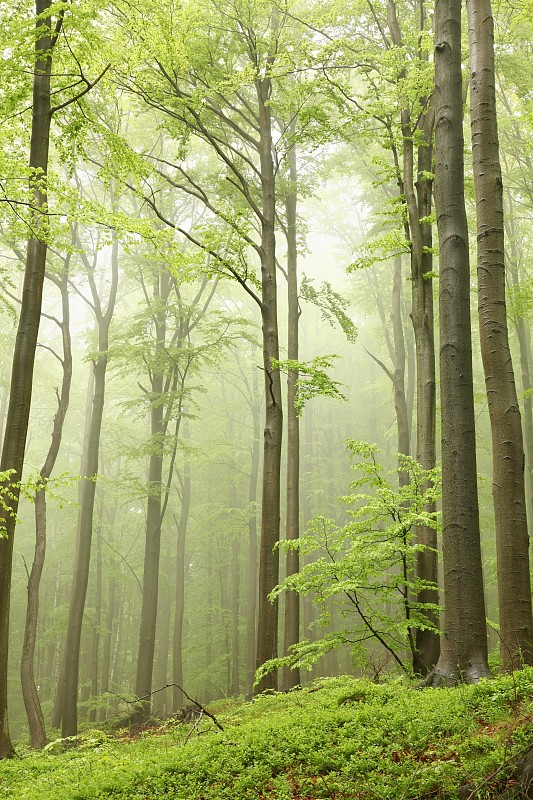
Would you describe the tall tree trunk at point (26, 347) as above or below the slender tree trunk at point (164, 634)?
above

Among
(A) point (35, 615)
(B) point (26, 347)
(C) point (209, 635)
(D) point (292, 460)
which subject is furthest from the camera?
(C) point (209, 635)

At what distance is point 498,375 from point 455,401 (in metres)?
0.47

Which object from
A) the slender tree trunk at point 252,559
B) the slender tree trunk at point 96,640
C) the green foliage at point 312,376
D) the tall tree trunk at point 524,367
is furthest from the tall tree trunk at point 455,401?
the slender tree trunk at point 96,640

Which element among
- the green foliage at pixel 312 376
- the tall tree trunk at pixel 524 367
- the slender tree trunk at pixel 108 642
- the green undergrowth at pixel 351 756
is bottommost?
the slender tree trunk at pixel 108 642

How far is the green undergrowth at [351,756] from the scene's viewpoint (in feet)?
11.1

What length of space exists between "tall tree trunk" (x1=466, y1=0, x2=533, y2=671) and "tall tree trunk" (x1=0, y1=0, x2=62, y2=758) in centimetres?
475

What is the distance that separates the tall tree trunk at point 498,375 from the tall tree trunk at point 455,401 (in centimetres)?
17

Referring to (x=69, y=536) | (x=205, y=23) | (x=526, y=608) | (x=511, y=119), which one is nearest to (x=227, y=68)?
(x=205, y=23)

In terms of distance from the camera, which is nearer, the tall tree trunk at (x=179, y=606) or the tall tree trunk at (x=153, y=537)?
the tall tree trunk at (x=153, y=537)

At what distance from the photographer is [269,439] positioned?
944 cm

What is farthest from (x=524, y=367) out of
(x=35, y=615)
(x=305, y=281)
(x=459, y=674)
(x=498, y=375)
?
(x=35, y=615)

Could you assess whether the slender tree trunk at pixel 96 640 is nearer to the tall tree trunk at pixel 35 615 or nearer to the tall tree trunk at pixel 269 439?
the tall tree trunk at pixel 35 615

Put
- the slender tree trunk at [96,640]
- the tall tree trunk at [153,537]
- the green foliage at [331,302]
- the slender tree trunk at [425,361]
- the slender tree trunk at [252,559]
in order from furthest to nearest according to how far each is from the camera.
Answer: the slender tree trunk at [96,640], the slender tree trunk at [252,559], the tall tree trunk at [153,537], the green foliage at [331,302], the slender tree trunk at [425,361]

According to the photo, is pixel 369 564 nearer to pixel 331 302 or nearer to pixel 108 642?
pixel 331 302
